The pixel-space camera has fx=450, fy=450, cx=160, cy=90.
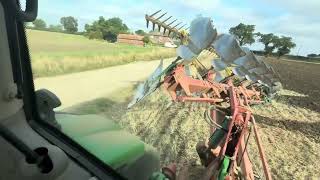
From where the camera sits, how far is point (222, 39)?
3645 millimetres

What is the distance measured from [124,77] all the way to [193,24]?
26.7 inches

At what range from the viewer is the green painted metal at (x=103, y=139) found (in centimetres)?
182

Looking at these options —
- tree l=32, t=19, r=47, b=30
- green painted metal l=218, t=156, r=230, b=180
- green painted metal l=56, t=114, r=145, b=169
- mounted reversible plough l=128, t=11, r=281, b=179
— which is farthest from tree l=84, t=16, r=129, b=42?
green painted metal l=218, t=156, r=230, b=180

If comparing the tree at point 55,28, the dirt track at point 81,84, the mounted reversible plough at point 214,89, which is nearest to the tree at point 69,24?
the tree at point 55,28

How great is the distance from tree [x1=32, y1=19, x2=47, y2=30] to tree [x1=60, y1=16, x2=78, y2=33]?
0.06 m

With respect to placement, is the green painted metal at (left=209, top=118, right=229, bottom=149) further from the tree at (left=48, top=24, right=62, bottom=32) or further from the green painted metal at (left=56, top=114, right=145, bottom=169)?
the tree at (left=48, top=24, right=62, bottom=32)

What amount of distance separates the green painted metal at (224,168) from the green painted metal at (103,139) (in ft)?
6.23

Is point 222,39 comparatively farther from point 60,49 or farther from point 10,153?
point 10,153

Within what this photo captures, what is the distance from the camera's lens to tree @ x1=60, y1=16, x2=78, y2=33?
1539mm

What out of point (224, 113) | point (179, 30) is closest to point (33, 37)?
point (179, 30)

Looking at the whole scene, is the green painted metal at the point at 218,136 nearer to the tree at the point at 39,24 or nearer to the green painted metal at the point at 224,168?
the green painted metal at the point at 224,168

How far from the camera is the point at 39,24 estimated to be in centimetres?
157

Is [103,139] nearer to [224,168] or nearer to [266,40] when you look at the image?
[224,168]

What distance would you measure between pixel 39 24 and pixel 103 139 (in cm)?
61
